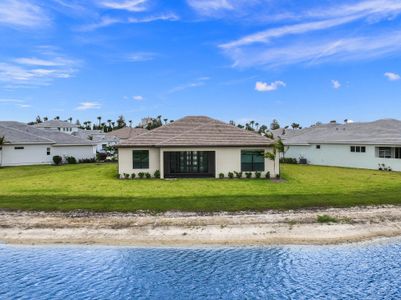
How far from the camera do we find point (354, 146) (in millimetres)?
40969

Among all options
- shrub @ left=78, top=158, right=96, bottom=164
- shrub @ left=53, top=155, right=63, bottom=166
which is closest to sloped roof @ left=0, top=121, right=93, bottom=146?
shrub @ left=53, top=155, right=63, bottom=166

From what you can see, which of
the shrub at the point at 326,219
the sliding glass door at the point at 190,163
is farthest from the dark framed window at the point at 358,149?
the shrub at the point at 326,219

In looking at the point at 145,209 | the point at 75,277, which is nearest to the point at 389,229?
the point at 145,209

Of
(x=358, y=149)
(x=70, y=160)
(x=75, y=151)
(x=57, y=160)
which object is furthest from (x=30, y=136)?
(x=358, y=149)

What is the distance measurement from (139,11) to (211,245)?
17679 mm

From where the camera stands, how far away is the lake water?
1166 cm

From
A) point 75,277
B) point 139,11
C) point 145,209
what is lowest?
point 75,277

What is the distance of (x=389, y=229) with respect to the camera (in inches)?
711

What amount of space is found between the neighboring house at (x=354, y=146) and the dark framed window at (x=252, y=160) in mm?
14243

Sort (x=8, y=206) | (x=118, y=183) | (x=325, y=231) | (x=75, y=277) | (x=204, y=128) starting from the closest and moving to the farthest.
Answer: (x=75, y=277), (x=325, y=231), (x=8, y=206), (x=118, y=183), (x=204, y=128)

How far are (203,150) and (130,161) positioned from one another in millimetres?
6250

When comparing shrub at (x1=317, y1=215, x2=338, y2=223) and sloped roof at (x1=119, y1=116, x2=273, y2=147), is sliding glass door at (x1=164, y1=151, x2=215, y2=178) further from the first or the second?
shrub at (x1=317, y1=215, x2=338, y2=223)

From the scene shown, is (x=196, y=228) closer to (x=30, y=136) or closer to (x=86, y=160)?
(x=30, y=136)

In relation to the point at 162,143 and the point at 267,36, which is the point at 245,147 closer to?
the point at 162,143
